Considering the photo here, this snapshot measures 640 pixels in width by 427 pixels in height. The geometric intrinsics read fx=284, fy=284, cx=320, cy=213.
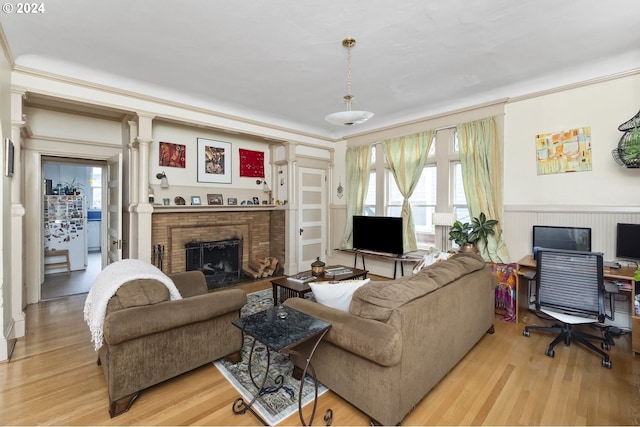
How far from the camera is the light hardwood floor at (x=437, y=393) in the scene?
1.83m

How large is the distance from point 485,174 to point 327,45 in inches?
110

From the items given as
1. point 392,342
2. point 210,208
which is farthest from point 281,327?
point 210,208

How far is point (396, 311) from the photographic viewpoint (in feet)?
5.49

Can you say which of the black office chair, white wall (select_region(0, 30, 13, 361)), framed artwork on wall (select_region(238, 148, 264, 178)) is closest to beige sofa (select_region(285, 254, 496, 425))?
the black office chair

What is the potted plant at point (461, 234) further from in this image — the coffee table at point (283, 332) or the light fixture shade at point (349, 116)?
the coffee table at point (283, 332)

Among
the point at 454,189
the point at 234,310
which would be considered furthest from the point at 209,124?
the point at 454,189

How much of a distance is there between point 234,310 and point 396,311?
1.33m

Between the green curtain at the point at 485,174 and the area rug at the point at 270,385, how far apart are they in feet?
10.2

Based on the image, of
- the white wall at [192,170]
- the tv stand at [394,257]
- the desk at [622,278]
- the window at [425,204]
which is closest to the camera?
the desk at [622,278]

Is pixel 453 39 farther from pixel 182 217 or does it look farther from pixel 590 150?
pixel 182 217

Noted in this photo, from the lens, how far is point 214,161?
16.0 ft

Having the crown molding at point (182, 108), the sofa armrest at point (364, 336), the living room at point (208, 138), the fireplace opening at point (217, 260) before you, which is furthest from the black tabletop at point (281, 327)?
the crown molding at point (182, 108)

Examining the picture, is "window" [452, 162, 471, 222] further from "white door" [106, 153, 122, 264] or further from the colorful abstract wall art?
"white door" [106, 153, 122, 264]

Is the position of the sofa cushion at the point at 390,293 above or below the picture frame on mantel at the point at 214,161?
below
